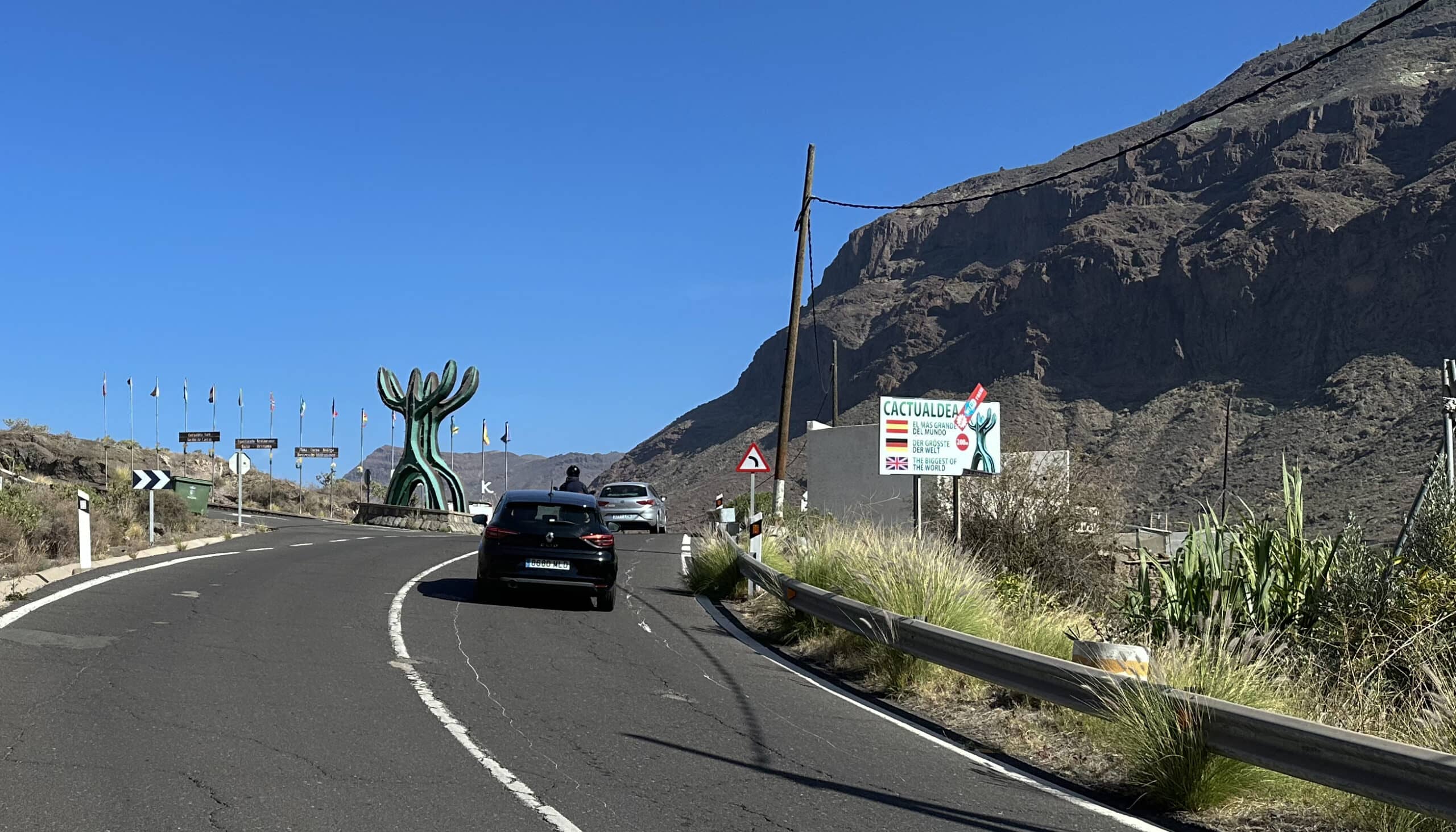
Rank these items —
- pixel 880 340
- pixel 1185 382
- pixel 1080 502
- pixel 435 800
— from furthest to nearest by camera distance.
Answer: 1. pixel 880 340
2. pixel 1185 382
3. pixel 1080 502
4. pixel 435 800

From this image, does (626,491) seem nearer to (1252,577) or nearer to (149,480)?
(149,480)

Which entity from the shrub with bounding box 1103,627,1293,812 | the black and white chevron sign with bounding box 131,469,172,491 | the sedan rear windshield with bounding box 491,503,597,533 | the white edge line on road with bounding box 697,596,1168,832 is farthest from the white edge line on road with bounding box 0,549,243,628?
the shrub with bounding box 1103,627,1293,812

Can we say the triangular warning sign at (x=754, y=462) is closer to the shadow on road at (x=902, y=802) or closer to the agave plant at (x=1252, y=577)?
the agave plant at (x=1252, y=577)

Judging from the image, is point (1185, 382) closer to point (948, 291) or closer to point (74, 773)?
point (948, 291)

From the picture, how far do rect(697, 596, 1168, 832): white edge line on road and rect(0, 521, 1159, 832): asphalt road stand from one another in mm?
109

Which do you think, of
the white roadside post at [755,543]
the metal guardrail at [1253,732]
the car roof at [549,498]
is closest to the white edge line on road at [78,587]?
the car roof at [549,498]

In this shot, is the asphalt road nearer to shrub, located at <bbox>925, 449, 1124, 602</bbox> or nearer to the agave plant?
the agave plant

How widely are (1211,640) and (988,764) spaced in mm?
2602

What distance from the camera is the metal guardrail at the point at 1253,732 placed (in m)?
5.60

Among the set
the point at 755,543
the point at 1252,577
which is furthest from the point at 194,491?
the point at 1252,577

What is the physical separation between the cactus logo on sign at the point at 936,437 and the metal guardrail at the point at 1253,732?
21.9 ft

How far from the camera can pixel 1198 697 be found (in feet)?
23.4

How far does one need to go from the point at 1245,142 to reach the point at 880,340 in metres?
41.8

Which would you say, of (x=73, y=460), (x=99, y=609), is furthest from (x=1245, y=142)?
(x=99, y=609)
